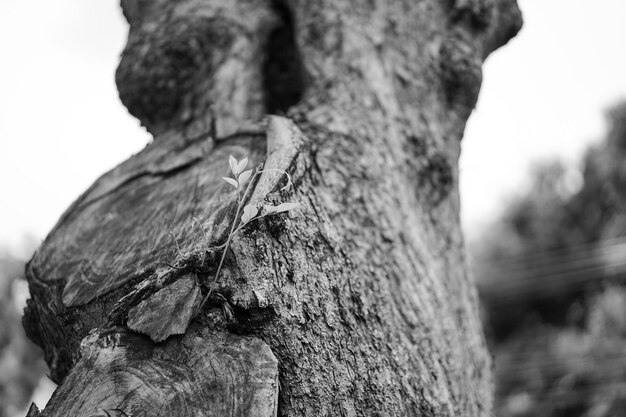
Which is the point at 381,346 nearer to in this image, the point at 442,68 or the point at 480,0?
the point at 442,68

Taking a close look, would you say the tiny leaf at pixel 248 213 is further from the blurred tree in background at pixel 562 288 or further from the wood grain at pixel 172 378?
the blurred tree in background at pixel 562 288

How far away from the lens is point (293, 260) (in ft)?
4.68

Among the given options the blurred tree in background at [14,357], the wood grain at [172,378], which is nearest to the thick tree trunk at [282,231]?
the wood grain at [172,378]

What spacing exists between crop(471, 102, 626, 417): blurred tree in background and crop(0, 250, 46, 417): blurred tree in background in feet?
23.8

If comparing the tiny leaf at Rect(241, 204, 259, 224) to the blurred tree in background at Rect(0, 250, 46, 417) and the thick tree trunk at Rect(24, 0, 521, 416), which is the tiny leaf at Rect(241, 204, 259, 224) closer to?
the thick tree trunk at Rect(24, 0, 521, 416)

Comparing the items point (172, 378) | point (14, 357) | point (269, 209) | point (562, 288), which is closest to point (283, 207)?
point (269, 209)

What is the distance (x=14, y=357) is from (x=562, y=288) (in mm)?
9737

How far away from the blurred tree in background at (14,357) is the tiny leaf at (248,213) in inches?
201

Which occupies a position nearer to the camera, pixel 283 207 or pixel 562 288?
pixel 283 207

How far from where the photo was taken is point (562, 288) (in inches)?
504

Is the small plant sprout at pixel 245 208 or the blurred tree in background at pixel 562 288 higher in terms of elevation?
the blurred tree in background at pixel 562 288

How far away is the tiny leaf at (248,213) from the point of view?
132 cm

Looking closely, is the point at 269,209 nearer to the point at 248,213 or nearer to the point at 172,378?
the point at 248,213

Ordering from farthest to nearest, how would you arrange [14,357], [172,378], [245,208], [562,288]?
[562,288], [14,357], [245,208], [172,378]
